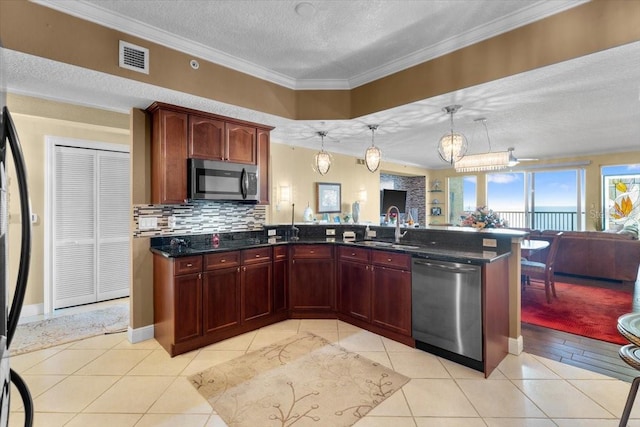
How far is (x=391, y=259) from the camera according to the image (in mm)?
3139

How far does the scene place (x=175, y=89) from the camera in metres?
2.77

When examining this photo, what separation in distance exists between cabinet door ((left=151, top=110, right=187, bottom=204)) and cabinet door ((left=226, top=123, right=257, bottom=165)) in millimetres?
519

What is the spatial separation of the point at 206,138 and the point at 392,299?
8.82 ft

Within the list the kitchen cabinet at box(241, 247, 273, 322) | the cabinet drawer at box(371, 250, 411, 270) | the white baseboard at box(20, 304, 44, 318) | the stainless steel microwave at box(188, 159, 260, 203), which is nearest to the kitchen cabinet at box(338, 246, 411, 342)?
the cabinet drawer at box(371, 250, 411, 270)

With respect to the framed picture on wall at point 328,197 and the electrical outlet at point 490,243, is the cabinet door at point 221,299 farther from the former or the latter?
the framed picture on wall at point 328,197

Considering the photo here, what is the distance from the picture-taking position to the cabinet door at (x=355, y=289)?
3.38 metres

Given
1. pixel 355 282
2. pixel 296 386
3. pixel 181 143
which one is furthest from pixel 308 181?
pixel 296 386

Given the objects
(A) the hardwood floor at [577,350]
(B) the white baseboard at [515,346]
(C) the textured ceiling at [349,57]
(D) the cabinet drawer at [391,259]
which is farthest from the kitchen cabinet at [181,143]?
(A) the hardwood floor at [577,350]

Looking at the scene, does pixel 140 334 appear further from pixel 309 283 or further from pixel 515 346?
pixel 515 346

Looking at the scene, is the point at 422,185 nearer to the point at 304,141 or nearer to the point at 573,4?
the point at 304,141

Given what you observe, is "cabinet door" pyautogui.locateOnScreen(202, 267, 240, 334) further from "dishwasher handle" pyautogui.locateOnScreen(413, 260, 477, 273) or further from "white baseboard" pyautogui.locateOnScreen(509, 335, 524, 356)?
"white baseboard" pyautogui.locateOnScreen(509, 335, 524, 356)

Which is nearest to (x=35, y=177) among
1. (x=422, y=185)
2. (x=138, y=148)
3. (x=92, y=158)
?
(x=92, y=158)

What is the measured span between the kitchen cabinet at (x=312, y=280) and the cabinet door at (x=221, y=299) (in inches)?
29.4

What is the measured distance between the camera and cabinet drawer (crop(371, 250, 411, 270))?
3004 millimetres
